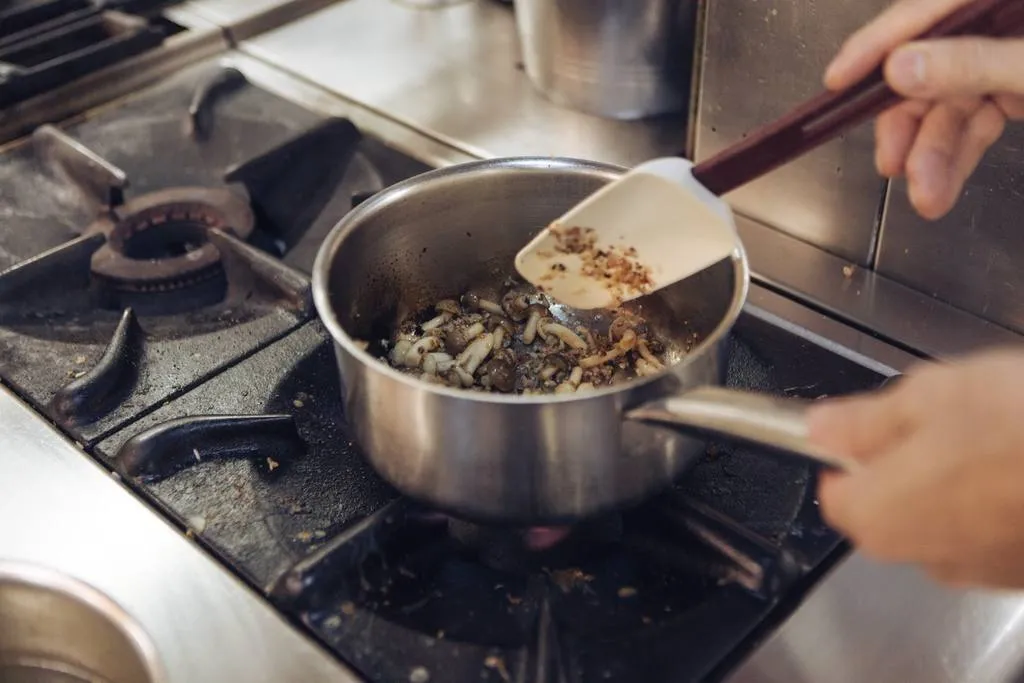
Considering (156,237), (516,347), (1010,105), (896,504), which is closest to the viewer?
(896,504)

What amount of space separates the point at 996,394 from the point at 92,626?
47 centimetres

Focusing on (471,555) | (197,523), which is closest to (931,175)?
(471,555)

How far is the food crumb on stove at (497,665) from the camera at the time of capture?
0.52 metres

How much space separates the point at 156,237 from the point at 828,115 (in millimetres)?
576

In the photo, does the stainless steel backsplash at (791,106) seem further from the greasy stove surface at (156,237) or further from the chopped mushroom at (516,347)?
the greasy stove surface at (156,237)

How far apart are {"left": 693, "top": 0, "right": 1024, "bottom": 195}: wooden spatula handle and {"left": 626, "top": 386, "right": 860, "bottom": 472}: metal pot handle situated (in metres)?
0.15

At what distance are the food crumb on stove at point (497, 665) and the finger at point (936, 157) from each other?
0.37 m

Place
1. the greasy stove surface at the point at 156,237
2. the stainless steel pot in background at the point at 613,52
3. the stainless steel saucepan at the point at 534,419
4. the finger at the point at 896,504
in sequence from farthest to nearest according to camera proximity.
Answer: the stainless steel pot in background at the point at 613,52 → the greasy stove surface at the point at 156,237 → the stainless steel saucepan at the point at 534,419 → the finger at the point at 896,504

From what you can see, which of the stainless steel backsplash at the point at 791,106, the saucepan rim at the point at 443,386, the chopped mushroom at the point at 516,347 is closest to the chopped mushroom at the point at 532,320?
the chopped mushroom at the point at 516,347

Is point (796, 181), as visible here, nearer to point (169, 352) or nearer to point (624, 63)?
point (624, 63)

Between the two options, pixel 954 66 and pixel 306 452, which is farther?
pixel 306 452

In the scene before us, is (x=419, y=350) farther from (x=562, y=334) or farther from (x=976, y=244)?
(x=976, y=244)

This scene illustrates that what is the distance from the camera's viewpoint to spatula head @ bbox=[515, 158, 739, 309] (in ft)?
2.01

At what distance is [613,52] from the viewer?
0.91 meters
